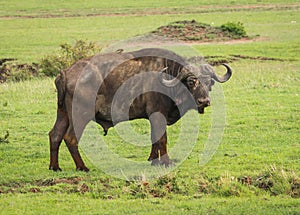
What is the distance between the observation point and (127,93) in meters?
9.20

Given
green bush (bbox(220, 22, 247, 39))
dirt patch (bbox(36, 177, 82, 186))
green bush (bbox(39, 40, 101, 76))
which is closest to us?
dirt patch (bbox(36, 177, 82, 186))

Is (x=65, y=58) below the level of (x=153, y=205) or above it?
below

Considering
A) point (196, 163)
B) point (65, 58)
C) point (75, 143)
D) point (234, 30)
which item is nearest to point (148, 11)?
point (234, 30)

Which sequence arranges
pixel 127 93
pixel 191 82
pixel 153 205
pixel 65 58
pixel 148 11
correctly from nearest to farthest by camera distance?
1. pixel 153 205
2. pixel 191 82
3. pixel 127 93
4. pixel 65 58
5. pixel 148 11

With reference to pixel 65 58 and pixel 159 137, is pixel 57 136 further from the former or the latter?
pixel 65 58

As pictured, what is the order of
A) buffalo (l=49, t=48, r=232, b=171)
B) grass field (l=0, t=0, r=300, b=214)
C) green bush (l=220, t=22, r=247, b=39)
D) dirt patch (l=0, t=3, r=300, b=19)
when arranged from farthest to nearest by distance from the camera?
dirt patch (l=0, t=3, r=300, b=19), green bush (l=220, t=22, r=247, b=39), buffalo (l=49, t=48, r=232, b=171), grass field (l=0, t=0, r=300, b=214)

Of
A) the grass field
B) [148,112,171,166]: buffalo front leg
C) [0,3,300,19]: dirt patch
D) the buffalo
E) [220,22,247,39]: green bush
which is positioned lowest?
[0,3,300,19]: dirt patch

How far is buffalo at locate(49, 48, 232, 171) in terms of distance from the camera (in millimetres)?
8977

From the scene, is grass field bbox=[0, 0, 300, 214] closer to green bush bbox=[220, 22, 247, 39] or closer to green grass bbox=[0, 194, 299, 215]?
green grass bbox=[0, 194, 299, 215]

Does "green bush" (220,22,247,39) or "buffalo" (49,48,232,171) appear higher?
"buffalo" (49,48,232,171)

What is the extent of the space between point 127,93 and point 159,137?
765mm

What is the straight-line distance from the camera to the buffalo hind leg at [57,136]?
9.06m

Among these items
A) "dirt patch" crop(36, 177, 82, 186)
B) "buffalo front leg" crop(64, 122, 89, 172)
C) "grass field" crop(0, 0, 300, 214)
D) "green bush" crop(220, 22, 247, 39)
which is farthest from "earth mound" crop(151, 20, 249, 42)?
"dirt patch" crop(36, 177, 82, 186)

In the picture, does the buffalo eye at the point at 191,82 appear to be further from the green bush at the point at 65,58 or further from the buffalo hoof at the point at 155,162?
the green bush at the point at 65,58
